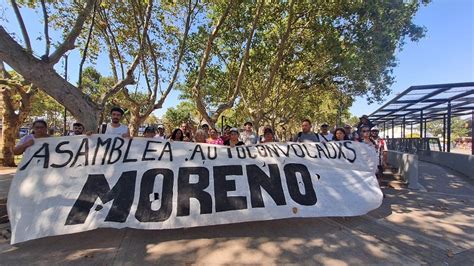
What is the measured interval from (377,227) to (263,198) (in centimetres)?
186

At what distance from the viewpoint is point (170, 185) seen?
4715mm

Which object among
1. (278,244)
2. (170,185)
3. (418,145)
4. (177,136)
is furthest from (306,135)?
(418,145)

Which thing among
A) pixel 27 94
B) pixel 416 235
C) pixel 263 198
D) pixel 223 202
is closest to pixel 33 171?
pixel 223 202

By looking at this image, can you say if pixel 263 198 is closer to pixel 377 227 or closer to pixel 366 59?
pixel 377 227

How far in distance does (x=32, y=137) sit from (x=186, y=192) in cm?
249

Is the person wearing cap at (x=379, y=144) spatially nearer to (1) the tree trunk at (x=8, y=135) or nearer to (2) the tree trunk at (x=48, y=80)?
(2) the tree trunk at (x=48, y=80)

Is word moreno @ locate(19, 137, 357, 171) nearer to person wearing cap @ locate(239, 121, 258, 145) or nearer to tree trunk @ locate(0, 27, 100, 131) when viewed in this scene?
tree trunk @ locate(0, 27, 100, 131)

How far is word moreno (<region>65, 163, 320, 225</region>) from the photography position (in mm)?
4355

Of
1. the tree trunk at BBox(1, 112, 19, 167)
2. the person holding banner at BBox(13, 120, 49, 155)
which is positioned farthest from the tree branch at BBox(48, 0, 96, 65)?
the tree trunk at BBox(1, 112, 19, 167)

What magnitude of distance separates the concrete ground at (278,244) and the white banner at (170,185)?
0.24 m

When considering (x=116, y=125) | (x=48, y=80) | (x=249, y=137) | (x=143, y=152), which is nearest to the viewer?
(x=143, y=152)

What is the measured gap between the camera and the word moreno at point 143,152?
4781 mm

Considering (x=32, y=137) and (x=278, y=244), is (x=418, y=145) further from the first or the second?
(x=32, y=137)

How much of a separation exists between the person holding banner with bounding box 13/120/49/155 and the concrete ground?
117 centimetres
